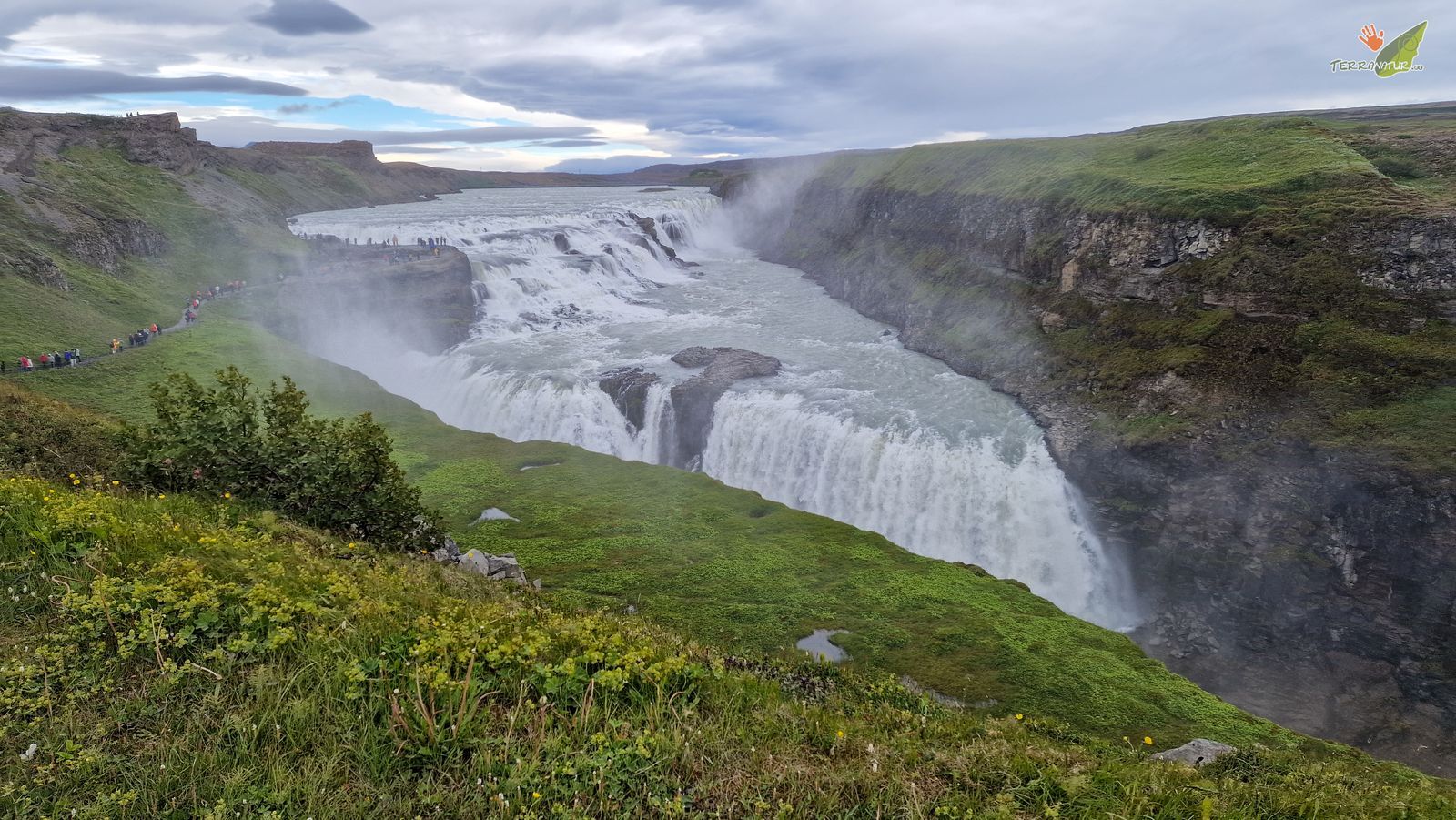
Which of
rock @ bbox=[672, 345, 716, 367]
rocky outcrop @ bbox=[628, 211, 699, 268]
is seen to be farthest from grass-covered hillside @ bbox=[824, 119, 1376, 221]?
rocky outcrop @ bbox=[628, 211, 699, 268]

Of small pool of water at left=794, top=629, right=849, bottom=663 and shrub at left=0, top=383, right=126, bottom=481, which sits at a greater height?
shrub at left=0, top=383, right=126, bottom=481

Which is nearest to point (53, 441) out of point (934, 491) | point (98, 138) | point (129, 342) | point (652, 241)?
point (934, 491)

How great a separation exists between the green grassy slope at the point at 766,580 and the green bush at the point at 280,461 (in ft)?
20.5

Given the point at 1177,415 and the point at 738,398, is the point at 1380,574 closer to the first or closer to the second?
the point at 1177,415

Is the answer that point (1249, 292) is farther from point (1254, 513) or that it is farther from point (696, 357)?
point (696, 357)

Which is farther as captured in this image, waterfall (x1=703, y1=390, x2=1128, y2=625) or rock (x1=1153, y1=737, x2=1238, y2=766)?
waterfall (x1=703, y1=390, x2=1128, y2=625)

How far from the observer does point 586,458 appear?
34219 millimetres

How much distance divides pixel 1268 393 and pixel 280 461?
36.9m

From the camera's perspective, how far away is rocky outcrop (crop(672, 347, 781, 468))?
3988 centimetres

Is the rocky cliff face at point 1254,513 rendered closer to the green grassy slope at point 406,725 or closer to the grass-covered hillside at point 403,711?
the grass-covered hillside at point 403,711

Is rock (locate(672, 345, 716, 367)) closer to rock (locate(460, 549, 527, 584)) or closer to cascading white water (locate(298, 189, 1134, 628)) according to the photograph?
cascading white water (locate(298, 189, 1134, 628))

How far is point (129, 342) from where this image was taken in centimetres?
4262

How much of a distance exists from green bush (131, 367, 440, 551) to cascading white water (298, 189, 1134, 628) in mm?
23313

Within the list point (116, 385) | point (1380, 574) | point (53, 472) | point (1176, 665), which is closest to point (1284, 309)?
point (1380, 574)
